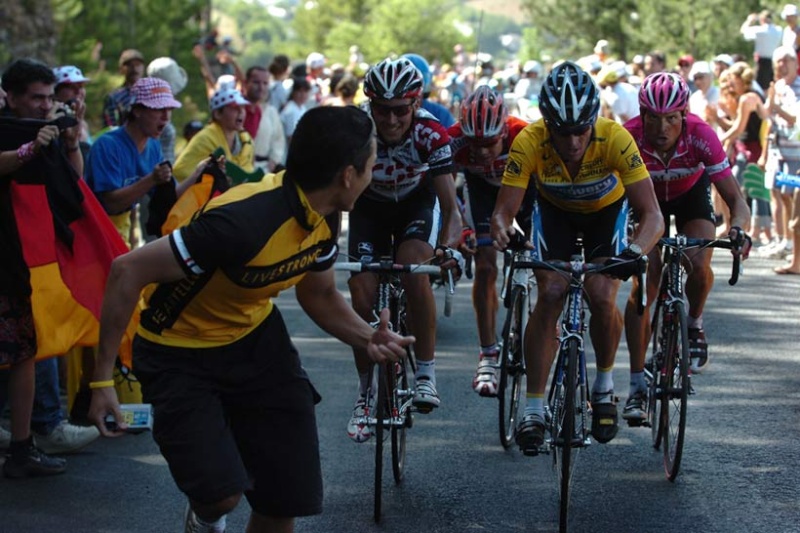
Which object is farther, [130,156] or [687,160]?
[130,156]

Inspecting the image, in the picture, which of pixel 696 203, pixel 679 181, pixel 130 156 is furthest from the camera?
pixel 130 156

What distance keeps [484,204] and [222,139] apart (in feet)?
7.19

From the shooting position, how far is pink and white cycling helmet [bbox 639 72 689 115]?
8.05 metres

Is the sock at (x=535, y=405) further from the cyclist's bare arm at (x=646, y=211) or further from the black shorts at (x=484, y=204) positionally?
the black shorts at (x=484, y=204)

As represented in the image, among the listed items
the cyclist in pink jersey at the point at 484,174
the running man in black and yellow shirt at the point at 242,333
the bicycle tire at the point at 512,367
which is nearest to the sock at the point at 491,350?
the cyclist in pink jersey at the point at 484,174

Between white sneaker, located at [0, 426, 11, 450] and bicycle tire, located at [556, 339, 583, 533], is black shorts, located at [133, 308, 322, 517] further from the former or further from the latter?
white sneaker, located at [0, 426, 11, 450]

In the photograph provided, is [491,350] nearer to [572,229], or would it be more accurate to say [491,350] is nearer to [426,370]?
[426,370]

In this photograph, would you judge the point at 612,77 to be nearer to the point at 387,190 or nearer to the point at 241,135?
the point at 241,135

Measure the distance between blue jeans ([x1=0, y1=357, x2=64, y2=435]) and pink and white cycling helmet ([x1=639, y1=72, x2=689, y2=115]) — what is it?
12.2ft

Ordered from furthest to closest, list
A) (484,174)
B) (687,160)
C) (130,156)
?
(484,174) → (130,156) → (687,160)

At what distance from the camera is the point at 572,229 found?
→ 7852 millimetres

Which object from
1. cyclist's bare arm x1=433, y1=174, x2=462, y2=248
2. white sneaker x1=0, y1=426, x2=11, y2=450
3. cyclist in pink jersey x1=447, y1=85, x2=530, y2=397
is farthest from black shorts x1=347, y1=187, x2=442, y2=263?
white sneaker x1=0, y1=426, x2=11, y2=450

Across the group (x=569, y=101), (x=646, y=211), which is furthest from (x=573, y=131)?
(x=646, y=211)

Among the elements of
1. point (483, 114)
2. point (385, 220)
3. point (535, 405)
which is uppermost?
point (483, 114)
